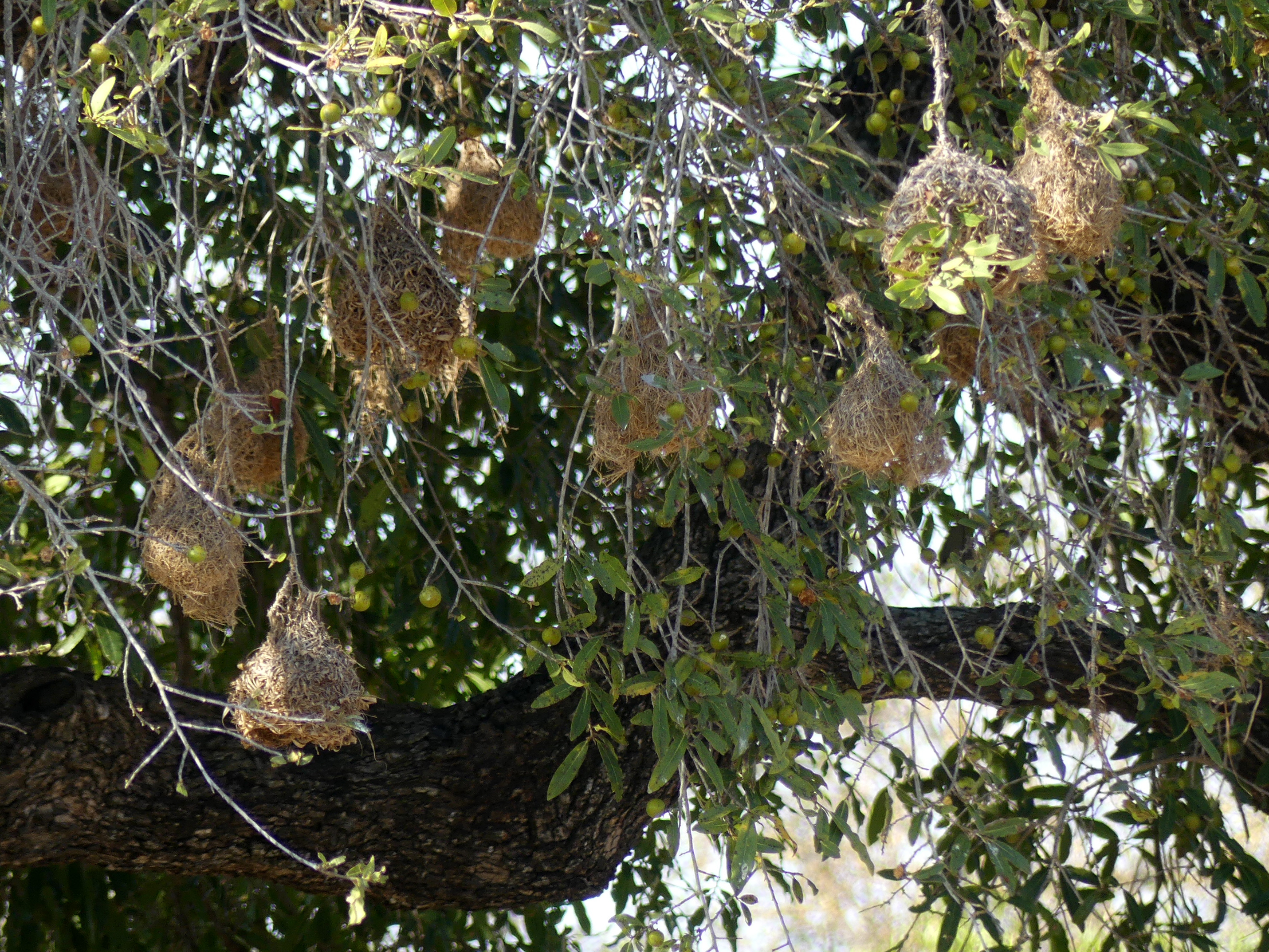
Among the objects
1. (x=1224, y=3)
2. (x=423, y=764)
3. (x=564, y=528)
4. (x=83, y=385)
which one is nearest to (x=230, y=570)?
(x=564, y=528)

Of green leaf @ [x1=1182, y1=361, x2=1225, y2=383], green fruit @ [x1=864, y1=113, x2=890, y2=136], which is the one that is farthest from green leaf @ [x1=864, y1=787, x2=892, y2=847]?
green fruit @ [x1=864, y1=113, x2=890, y2=136]

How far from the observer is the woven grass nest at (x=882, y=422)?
1731mm

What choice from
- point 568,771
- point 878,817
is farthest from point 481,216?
point 878,817

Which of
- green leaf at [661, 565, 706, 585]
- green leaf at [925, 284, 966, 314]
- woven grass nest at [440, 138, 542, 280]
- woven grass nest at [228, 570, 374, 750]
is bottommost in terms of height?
woven grass nest at [228, 570, 374, 750]

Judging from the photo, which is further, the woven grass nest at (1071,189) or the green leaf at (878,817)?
the green leaf at (878,817)

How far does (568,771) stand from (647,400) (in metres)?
0.67

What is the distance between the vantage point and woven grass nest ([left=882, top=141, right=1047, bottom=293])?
1.49 meters

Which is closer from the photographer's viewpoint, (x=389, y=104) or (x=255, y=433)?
(x=389, y=104)

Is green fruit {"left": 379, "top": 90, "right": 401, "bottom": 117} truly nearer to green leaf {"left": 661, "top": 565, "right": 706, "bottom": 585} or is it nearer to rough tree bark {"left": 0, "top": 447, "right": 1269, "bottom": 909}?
green leaf {"left": 661, "top": 565, "right": 706, "bottom": 585}

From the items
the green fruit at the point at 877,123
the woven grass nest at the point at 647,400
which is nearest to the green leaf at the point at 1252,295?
the green fruit at the point at 877,123

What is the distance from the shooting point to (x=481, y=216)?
81.7 inches

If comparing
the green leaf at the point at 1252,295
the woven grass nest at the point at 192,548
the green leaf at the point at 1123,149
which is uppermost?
the green leaf at the point at 1252,295

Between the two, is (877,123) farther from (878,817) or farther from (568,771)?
(878,817)

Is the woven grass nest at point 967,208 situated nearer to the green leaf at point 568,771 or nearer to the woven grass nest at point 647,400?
the woven grass nest at point 647,400
